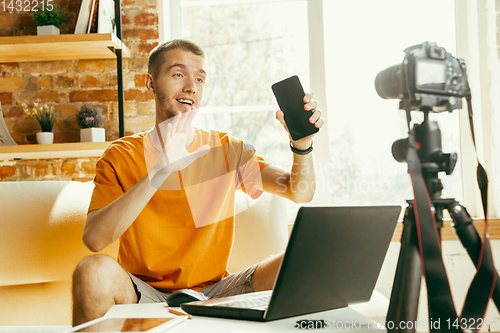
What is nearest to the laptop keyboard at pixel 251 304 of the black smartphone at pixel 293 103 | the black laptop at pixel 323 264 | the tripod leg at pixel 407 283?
the black laptop at pixel 323 264

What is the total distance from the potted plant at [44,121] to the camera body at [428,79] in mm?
1828

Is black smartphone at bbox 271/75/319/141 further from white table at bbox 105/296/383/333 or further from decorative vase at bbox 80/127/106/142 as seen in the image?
decorative vase at bbox 80/127/106/142

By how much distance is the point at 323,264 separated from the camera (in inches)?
26.1

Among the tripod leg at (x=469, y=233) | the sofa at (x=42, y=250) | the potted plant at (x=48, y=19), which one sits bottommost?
the sofa at (x=42, y=250)

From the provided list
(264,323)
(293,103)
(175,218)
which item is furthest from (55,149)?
(264,323)

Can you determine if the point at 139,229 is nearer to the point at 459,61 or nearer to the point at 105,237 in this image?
the point at 105,237

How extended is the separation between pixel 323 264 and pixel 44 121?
5.95 ft

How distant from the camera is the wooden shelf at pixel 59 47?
1.92 m

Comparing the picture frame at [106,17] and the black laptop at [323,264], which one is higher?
the picture frame at [106,17]

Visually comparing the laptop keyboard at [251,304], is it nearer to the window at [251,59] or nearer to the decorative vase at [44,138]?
the window at [251,59]

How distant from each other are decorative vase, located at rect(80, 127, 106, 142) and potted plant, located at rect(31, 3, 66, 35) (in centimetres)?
52

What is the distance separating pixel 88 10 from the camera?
1989 millimetres

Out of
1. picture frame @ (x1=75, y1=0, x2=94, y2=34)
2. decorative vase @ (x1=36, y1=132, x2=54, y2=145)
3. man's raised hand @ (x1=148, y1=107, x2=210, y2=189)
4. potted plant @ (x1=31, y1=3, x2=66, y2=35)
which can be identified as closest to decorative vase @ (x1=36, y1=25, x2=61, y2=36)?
potted plant @ (x1=31, y1=3, x2=66, y2=35)

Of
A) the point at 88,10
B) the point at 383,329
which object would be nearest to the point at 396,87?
the point at 383,329
